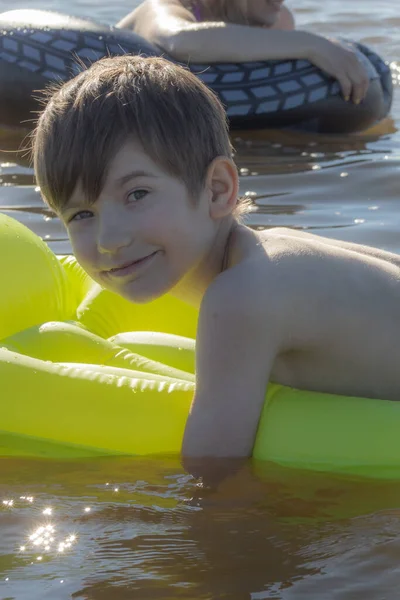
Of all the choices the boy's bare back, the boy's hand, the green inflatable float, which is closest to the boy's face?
the boy's bare back

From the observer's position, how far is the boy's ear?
2.79 meters

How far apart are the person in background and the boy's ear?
9.82 feet

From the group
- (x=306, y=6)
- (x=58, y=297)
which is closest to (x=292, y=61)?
(x=58, y=297)

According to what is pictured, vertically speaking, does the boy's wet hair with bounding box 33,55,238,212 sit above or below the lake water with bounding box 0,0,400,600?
above

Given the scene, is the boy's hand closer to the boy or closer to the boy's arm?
the boy

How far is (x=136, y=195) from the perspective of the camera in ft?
8.63

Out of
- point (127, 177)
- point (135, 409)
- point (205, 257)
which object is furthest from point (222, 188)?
point (135, 409)

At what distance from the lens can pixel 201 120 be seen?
276cm

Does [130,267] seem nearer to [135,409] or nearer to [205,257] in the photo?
[205,257]

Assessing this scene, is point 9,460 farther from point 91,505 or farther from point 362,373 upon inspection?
point 362,373

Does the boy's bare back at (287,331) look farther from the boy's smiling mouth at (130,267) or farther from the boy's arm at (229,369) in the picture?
the boy's smiling mouth at (130,267)

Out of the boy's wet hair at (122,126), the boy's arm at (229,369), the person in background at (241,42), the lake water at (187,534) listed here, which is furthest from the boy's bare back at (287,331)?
the person in background at (241,42)

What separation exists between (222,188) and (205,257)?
18cm

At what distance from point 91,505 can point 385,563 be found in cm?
68
